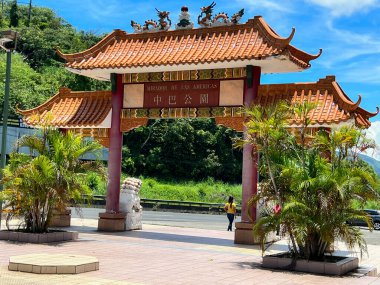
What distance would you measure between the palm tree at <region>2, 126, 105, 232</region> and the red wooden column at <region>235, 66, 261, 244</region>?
3.86 m

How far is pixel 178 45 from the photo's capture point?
1598cm

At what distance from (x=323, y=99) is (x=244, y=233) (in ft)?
13.7

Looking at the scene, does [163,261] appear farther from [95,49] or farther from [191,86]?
[95,49]

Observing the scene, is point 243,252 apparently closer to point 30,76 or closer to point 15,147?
point 15,147

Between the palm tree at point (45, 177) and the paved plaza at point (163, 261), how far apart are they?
3.21ft

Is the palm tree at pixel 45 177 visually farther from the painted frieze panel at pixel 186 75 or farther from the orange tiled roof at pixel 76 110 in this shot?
the painted frieze panel at pixel 186 75

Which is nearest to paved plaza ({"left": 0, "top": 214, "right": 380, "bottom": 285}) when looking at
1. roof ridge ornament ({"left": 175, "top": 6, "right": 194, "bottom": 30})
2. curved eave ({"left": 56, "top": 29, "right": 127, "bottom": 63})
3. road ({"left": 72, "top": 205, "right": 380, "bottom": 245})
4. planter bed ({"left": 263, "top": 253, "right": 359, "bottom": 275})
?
planter bed ({"left": 263, "top": 253, "right": 359, "bottom": 275})

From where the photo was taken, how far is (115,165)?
16609 millimetres

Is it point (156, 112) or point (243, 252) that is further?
point (156, 112)

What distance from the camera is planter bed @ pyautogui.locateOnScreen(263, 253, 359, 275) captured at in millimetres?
9938

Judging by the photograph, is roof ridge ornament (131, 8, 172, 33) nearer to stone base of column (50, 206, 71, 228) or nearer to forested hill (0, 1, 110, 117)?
stone base of column (50, 206, 71, 228)

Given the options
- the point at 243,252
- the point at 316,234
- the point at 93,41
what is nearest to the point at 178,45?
the point at 243,252

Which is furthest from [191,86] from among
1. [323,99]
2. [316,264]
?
[316,264]

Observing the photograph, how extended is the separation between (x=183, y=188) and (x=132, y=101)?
30.5 m
